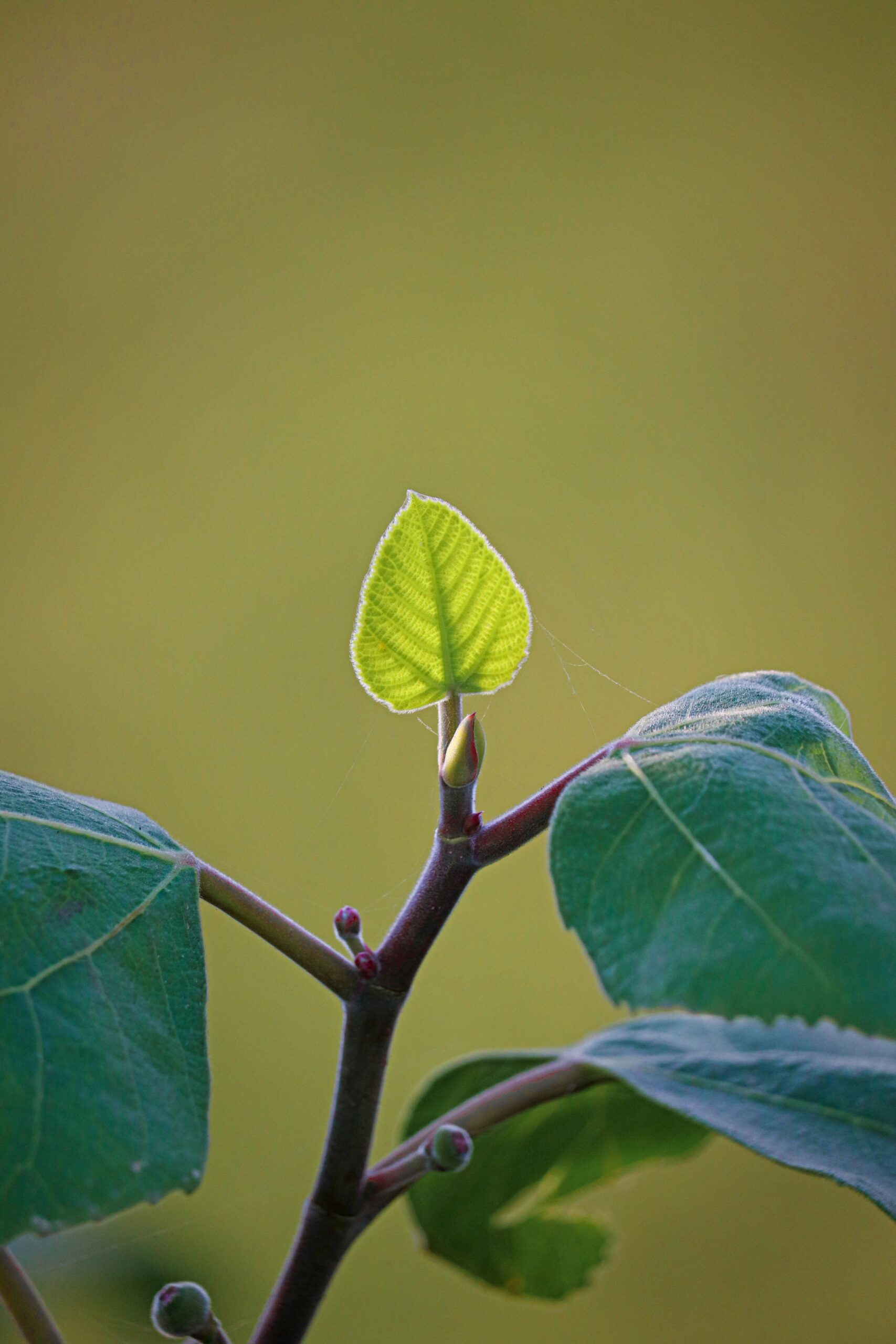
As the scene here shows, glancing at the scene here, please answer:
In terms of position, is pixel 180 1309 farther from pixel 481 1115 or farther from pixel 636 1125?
pixel 636 1125

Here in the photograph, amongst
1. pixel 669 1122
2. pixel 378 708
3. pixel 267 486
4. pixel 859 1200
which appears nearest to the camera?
pixel 669 1122

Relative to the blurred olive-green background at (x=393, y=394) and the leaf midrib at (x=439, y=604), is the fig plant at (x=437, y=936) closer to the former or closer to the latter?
the leaf midrib at (x=439, y=604)

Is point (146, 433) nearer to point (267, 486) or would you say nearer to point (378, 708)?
point (267, 486)

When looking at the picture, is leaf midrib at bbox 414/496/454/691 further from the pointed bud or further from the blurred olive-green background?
the blurred olive-green background

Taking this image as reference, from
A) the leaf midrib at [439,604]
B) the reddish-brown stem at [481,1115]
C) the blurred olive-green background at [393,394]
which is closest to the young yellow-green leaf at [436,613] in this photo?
the leaf midrib at [439,604]

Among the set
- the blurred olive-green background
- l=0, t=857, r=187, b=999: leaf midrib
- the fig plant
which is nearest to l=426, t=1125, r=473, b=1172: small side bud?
the fig plant

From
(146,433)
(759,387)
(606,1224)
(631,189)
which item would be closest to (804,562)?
(759,387)
